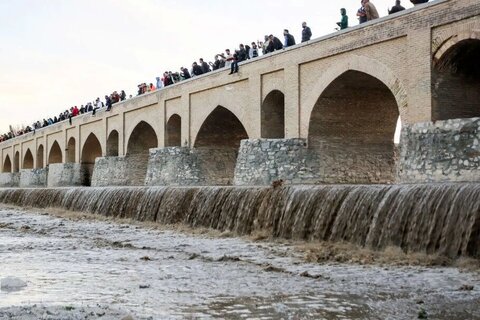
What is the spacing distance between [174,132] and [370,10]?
11449 millimetres

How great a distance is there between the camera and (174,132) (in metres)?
24.8

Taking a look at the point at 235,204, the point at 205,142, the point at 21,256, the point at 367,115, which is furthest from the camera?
the point at 205,142

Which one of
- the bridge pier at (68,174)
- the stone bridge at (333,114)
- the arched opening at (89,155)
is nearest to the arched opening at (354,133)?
the stone bridge at (333,114)

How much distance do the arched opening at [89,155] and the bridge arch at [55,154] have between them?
5.32 meters

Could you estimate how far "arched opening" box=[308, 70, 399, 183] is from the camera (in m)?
16.8

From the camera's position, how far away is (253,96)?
1894 centimetres

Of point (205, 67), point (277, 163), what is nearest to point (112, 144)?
point (205, 67)

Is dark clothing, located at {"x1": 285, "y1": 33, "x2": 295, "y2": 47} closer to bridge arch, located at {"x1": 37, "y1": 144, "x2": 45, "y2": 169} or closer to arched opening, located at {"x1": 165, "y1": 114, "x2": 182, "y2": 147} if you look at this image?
arched opening, located at {"x1": 165, "y1": 114, "x2": 182, "y2": 147}

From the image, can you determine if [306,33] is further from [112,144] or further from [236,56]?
[112,144]

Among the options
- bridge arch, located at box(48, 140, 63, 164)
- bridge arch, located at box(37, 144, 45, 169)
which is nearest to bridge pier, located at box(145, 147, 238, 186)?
bridge arch, located at box(48, 140, 63, 164)

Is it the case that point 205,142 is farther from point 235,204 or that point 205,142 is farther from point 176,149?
point 235,204

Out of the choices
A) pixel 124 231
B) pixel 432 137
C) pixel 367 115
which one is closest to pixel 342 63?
pixel 367 115

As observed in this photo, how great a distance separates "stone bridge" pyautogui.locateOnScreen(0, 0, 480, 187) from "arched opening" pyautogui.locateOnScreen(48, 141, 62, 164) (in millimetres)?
11716

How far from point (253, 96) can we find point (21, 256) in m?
11.8
